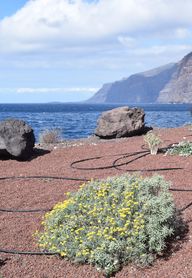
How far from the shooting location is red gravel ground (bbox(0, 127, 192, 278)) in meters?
6.47

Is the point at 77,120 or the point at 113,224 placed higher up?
the point at 113,224

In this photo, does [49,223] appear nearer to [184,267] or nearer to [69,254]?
[69,254]

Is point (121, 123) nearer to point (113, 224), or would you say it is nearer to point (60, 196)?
point (60, 196)

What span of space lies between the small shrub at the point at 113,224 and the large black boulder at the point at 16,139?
22.9 ft

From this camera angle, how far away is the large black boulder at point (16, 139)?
14469 mm

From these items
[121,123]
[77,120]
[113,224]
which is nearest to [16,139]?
[121,123]

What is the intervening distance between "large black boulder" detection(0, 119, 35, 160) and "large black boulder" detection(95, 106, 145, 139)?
17.7 feet

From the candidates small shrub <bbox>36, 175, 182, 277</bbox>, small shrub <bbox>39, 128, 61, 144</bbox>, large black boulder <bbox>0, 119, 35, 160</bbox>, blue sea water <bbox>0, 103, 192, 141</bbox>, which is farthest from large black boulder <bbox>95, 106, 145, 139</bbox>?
small shrub <bbox>36, 175, 182, 277</bbox>

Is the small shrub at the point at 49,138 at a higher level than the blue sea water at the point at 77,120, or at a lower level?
higher

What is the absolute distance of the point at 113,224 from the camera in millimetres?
6625

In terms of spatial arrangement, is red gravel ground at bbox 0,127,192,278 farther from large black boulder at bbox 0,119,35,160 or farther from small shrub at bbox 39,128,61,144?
small shrub at bbox 39,128,61,144

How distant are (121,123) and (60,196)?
10.8 metres

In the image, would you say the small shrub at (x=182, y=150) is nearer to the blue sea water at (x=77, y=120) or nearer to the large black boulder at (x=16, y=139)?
the large black boulder at (x=16, y=139)

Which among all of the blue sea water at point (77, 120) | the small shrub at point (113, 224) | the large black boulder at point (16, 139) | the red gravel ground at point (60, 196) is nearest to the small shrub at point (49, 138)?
the red gravel ground at point (60, 196)
